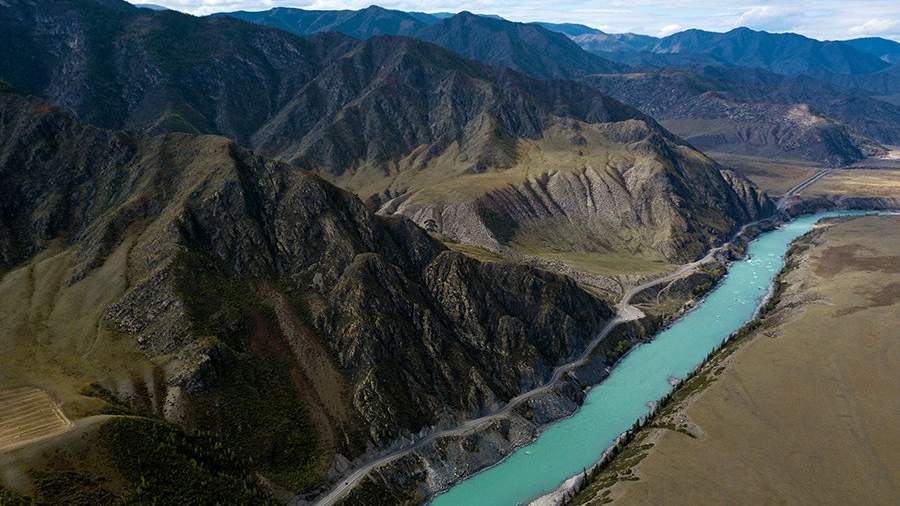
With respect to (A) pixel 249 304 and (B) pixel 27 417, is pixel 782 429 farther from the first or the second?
(B) pixel 27 417

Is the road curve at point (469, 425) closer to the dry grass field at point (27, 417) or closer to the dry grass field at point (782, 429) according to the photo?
the dry grass field at point (782, 429)

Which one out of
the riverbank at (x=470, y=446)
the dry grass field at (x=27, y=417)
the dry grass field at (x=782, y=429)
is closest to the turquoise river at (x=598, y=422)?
the riverbank at (x=470, y=446)

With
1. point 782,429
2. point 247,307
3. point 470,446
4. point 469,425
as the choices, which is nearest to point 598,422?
point 469,425

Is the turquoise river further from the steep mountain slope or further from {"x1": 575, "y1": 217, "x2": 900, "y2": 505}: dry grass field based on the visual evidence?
the steep mountain slope

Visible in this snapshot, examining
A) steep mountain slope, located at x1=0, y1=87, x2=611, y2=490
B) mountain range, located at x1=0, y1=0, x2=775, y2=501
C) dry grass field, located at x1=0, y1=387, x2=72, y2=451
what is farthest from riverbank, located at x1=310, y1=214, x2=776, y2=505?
dry grass field, located at x1=0, y1=387, x2=72, y2=451

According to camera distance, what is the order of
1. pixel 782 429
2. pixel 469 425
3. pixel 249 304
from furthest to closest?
1. pixel 249 304
2. pixel 469 425
3. pixel 782 429

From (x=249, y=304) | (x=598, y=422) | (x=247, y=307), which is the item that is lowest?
(x=598, y=422)
